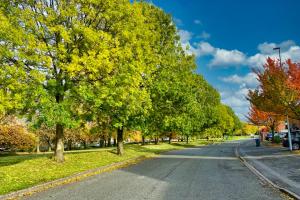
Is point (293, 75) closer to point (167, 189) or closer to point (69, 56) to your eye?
point (69, 56)

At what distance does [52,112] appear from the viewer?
17906 millimetres

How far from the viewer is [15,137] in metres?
48.6

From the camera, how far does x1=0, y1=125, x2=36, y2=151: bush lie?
47688 mm

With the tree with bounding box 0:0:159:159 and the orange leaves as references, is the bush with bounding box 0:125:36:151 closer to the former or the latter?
the tree with bounding box 0:0:159:159

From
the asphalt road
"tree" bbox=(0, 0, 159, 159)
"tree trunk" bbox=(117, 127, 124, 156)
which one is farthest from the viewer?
"tree trunk" bbox=(117, 127, 124, 156)

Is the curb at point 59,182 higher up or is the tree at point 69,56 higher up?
the tree at point 69,56

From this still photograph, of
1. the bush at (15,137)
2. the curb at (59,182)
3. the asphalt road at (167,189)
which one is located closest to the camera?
the asphalt road at (167,189)

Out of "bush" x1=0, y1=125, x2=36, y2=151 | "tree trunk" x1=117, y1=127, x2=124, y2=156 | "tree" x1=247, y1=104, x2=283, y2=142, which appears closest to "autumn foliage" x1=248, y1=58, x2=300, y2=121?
"tree trunk" x1=117, y1=127, x2=124, y2=156

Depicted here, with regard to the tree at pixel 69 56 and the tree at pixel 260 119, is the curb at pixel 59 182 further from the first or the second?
the tree at pixel 260 119

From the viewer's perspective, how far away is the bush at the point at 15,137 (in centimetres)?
4769

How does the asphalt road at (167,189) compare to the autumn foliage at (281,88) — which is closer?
the asphalt road at (167,189)

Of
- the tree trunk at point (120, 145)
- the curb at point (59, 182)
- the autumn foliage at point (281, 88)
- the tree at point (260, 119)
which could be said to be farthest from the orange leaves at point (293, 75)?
the tree at point (260, 119)

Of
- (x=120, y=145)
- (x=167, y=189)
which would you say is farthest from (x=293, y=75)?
(x=167, y=189)

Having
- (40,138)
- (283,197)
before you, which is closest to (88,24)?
(283,197)
